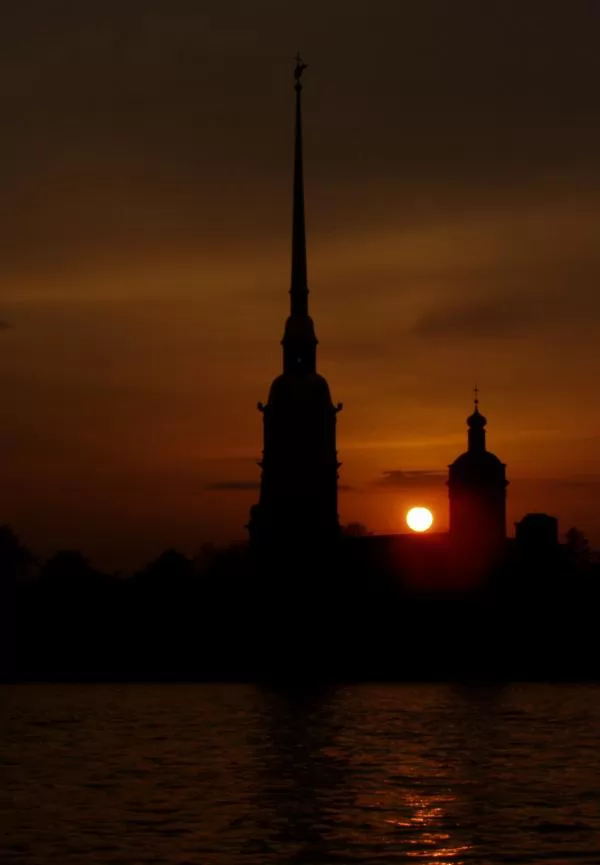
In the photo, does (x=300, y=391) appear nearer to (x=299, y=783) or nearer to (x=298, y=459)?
(x=298, y=459)

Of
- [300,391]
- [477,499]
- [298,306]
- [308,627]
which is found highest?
[298,306]

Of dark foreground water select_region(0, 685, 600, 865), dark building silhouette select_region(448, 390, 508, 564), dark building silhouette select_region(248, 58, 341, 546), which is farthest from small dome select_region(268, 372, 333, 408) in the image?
dark foreground water select_region(0, 685, 600, 865)

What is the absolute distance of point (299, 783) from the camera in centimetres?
4891

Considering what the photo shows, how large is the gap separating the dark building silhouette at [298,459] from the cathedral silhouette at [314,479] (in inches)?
3.0

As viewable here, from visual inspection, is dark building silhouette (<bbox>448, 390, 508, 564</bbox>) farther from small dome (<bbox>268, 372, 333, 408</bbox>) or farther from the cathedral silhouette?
small dome (<bbox>268, 372, 333, 408</bbox>)

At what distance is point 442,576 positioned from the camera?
140375 mm

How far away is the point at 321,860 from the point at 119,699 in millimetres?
57134

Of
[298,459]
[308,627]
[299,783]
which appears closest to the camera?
[299,783]

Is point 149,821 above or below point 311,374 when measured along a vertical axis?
below

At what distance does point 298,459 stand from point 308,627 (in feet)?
57.9

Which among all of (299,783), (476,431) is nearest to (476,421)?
(476,431)

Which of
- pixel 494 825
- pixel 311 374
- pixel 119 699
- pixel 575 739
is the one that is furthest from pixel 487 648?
pixel 494 825

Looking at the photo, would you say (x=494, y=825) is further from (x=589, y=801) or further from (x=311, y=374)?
(x=311, y=374)

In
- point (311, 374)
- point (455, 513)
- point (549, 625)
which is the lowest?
point (549, 625)
